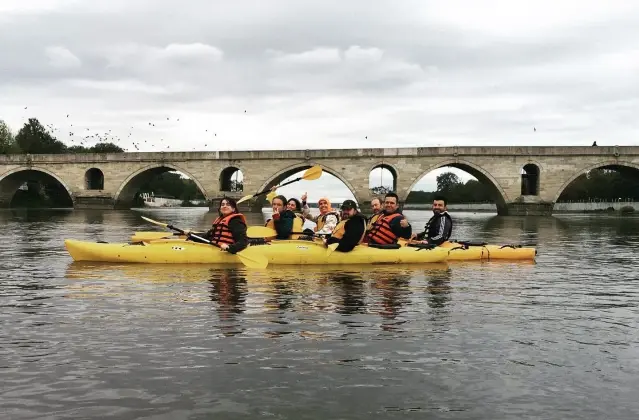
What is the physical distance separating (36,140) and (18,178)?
27508 millimetres

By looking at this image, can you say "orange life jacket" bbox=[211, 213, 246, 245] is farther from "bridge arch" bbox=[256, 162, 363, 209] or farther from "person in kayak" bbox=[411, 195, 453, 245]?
"bridge arch" bbox=[256, 162, 363, 209]

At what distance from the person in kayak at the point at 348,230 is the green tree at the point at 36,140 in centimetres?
6828

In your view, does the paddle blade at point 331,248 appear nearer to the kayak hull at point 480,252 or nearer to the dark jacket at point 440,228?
the dark jacket at point 440,228

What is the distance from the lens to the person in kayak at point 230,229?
10398 mm

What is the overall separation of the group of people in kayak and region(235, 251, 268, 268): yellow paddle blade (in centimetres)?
12

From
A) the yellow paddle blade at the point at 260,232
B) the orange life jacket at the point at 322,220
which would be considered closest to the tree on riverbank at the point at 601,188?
the orange life jacket at the point at 322,220

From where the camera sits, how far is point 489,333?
6004mm

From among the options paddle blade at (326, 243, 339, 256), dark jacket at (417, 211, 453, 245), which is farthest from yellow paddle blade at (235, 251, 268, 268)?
dark jacket at (417, 211, 453, 245)

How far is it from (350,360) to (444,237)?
7.79 metres

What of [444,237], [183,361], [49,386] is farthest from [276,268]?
[49,386]

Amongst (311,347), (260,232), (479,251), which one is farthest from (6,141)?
(311,347)

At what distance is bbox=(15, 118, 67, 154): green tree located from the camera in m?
73.8

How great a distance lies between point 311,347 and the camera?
17.6 feet

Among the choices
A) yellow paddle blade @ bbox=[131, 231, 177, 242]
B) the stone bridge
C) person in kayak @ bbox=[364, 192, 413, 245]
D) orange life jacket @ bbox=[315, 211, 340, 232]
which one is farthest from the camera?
the stone bridge
